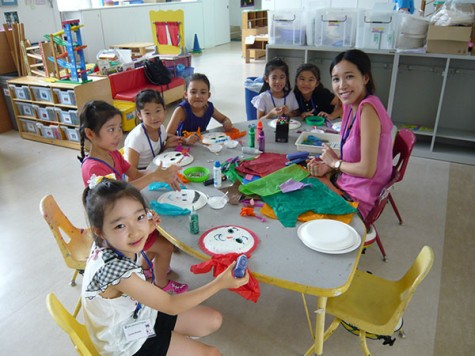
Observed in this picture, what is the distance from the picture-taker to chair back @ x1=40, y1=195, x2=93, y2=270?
183cm

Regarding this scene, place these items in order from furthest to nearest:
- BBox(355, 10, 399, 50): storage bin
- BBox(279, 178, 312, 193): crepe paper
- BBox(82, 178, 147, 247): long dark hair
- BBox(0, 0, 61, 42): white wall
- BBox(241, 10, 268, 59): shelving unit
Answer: BBox(241, 10, 268, 59): shelving unit < BBox(0, 0, 61, 42): white wall < BBox(355, 10, 399, 50): storage bin < BBox(279, 178, 312, 193): crepe paper < BBox(82, 178, 147, 247): long dark hair

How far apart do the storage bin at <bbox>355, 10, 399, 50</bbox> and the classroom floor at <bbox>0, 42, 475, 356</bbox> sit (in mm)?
1274

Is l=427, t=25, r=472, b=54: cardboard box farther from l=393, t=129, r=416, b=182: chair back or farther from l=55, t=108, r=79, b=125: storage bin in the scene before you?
l=55, t=108, r=79, b=125: storage bin

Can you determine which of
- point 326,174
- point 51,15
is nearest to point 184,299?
point 326,174

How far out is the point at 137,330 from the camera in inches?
53.2

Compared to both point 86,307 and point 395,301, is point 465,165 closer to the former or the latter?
point 395,301

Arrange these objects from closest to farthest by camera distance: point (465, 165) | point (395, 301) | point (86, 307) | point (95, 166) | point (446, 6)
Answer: point (86, 307) → point (395, 301) → point (95, 166) → point (446, 6) → point (465, 165)

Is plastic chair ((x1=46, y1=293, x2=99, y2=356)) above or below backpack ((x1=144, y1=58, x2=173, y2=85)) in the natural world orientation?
below

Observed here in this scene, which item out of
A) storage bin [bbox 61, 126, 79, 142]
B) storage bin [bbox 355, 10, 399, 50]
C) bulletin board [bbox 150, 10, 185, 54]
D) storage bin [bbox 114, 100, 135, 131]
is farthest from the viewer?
bulletin board [bbox 150, 10, 185, 54]

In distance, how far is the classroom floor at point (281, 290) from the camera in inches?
74.1

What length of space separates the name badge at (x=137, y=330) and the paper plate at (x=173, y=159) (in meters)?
1.04

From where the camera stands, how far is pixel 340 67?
200 centimetres

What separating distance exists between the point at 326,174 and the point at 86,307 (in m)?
1.36

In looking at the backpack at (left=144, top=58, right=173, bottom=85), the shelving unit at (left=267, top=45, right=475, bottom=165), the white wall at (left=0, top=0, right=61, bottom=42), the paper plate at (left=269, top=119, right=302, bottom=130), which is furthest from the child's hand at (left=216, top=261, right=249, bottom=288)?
the white wall at (left=0, top=0, right=61, bottom=42)
